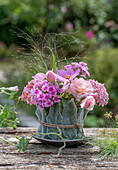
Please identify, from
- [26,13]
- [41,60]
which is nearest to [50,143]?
[41,60]

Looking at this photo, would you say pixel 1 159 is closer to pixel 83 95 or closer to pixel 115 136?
pixel 83 95

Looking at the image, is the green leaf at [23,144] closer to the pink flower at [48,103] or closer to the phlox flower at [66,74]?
the pink flower at [48,103]

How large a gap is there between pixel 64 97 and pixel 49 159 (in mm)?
282

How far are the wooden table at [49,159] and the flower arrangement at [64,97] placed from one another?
72 millimetres

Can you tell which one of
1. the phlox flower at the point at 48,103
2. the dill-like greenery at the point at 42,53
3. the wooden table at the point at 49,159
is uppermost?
the dill-like greenery at the point at 42,53

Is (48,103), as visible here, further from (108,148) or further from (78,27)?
(78,27)

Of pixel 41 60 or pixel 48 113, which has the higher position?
pixel 41 60

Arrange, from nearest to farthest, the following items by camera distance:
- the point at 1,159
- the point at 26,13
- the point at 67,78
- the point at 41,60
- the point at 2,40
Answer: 1. the point at 1,159
2. the point at 67,78
3. the point at 41,60
4. the point at 26,13
5. the point at 2,40

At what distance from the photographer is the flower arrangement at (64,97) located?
4.01ft

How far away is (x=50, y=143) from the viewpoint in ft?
4.32

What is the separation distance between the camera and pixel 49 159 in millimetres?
1184

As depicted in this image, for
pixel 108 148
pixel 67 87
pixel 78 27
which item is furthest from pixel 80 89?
pixel 78 27

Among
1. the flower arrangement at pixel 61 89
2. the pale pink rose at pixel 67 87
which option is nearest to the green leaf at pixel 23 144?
the flower arrangement at pixel 61 89

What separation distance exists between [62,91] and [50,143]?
0.85 ft
